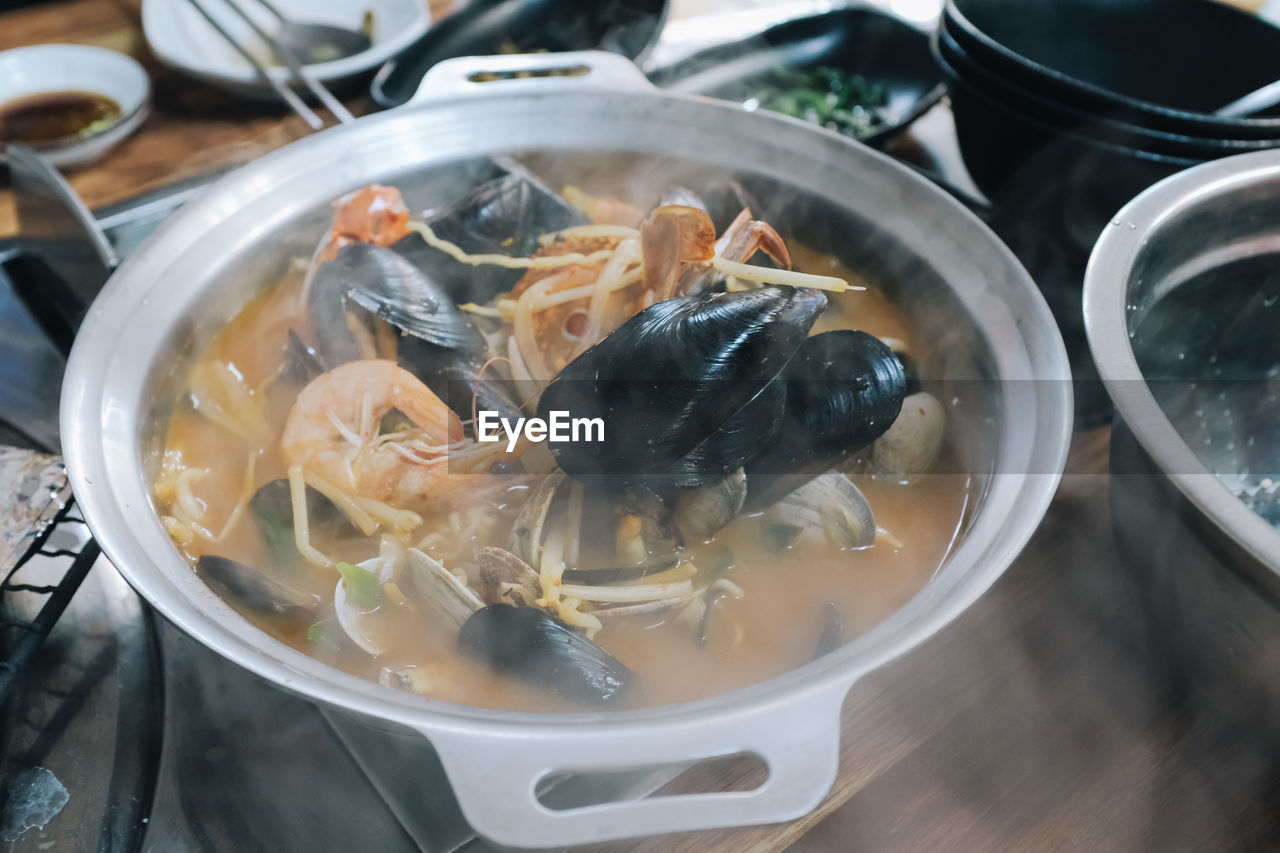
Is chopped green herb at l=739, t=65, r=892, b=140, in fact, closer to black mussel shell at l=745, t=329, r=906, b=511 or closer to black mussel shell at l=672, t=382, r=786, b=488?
black mussel shell at l=745, t=329, r=906, b=511

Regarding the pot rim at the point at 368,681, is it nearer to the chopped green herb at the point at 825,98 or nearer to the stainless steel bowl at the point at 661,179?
the stainless steel bowl at the point at 661,179

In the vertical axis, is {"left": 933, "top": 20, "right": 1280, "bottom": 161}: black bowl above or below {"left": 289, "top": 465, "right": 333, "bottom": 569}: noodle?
above

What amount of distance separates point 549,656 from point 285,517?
519 millimetres

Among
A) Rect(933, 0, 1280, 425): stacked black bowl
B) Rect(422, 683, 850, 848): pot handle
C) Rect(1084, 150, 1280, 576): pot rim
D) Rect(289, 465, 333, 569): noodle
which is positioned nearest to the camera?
Rect(422, 683, 850, 848): pot handle

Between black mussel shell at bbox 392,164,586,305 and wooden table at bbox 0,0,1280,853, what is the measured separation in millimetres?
973

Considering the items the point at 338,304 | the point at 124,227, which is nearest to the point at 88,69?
Result: the point at 124,227

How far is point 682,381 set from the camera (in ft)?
3.57

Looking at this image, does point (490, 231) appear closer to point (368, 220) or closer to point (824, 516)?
point (368, 220)

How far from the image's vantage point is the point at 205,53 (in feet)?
8.31

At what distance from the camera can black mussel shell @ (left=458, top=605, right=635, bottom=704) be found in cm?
107

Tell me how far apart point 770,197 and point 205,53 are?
2.00 m

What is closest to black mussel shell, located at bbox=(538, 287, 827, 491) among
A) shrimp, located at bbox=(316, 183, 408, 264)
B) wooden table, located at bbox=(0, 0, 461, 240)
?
shrimp, located at bbox=(316, 183, 408, 264)

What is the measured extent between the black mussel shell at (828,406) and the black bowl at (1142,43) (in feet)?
2.77

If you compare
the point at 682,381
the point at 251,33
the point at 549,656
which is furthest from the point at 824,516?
the point at 251,33
